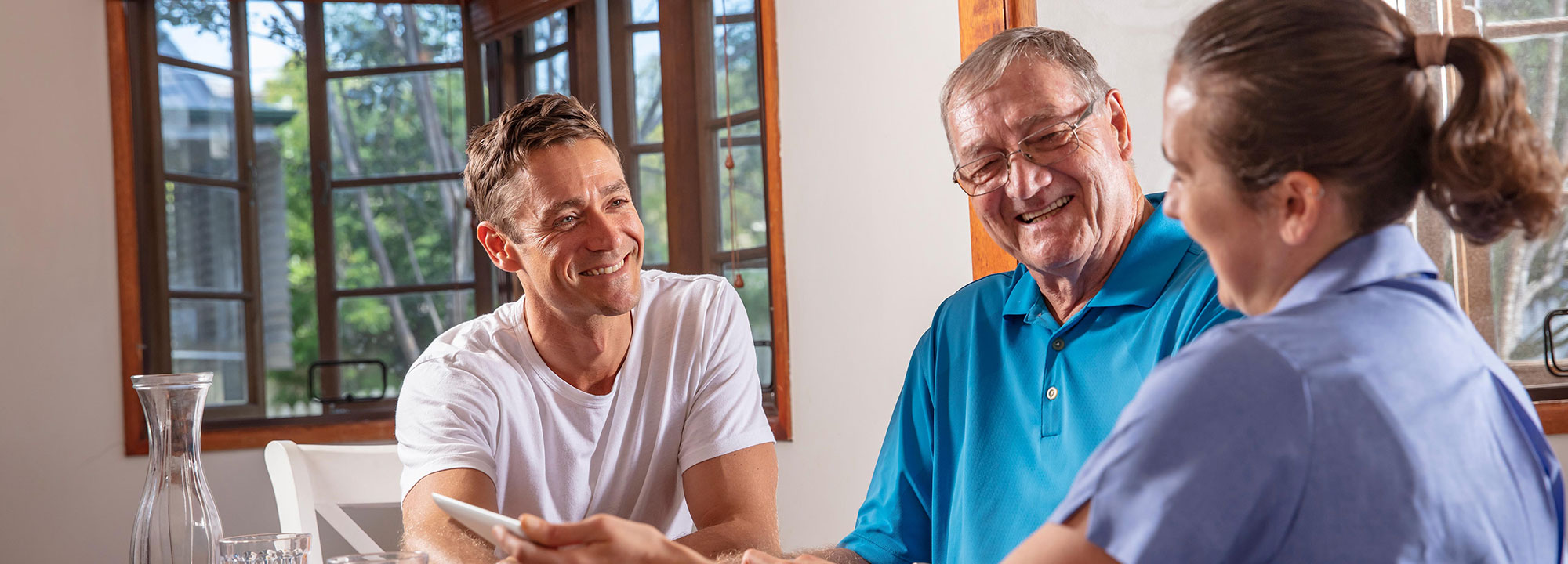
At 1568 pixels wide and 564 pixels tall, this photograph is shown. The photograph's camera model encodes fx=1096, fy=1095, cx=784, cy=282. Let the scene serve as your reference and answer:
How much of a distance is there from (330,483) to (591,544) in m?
1.25

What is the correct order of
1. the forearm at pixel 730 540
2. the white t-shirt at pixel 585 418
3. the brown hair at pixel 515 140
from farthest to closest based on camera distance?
1. the brown hair at pixel 515 140
2. the white t-shirt at pixel 585 418
3. the forearm at pixel 730 540

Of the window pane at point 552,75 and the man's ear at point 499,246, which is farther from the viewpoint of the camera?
the window pane at point 552,75

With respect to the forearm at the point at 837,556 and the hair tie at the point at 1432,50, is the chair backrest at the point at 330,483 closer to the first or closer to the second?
the forearm at the point at 837,556

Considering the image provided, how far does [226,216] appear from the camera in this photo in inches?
134

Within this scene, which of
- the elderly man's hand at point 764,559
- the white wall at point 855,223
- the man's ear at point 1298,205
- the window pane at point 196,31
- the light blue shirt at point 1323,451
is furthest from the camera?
the window pane at point 196,31

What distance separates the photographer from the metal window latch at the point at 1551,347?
202 cm

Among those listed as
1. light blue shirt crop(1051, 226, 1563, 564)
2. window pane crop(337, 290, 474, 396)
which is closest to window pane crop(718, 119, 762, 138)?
window pane crop(337, 290, 474, 396)

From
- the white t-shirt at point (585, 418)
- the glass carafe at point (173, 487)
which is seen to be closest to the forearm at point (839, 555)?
the white t-shirt at point (585, 418)

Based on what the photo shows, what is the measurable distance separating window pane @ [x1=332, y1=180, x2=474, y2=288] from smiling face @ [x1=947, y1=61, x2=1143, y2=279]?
2416mm

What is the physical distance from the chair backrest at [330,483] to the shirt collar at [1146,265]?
136 cm

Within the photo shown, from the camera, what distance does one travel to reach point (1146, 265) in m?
1.37

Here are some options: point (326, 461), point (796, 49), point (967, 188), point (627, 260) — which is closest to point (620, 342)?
point (627, 260)

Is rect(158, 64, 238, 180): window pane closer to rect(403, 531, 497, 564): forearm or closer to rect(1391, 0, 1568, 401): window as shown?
rect(403, 531, 497, 564): forearm

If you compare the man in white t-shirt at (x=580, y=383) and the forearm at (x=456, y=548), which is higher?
the man in white t-shirt at (x=580, y=383)
